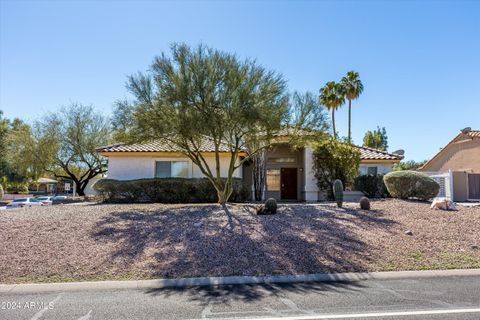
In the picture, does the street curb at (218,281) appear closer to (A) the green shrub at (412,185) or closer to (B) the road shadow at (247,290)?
(B) the road shadow at (247,290)

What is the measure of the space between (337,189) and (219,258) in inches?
283

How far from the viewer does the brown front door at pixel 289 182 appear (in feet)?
74.8

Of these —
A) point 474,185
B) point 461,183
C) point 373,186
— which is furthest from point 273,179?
point 474,185

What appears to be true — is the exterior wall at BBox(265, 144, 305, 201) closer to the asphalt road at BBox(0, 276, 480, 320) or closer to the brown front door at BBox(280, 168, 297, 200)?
the brown front door at BBox(280, 168, 297, 200)

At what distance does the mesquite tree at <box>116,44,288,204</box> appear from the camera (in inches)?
460

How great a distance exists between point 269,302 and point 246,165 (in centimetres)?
1699

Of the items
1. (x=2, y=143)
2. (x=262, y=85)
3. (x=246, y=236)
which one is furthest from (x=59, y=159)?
(x=246, y=236)

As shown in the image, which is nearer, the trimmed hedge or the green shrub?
the green shrub

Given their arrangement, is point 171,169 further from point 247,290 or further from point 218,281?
point 247,290

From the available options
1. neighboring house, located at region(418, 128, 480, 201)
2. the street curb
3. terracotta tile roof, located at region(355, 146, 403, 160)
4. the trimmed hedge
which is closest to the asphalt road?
the street curb

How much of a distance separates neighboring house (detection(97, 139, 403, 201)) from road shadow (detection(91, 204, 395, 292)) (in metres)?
7.83

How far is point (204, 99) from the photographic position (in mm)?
11695

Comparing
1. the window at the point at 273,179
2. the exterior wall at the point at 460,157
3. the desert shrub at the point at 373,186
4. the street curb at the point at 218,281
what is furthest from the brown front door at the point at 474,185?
the street curb at the point at 218,281

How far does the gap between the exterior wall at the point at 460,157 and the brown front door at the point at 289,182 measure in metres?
14.2
